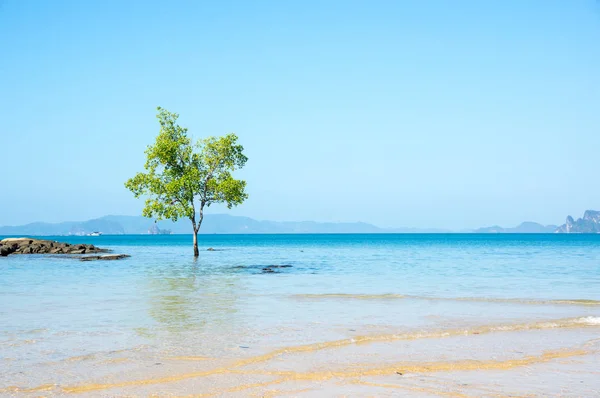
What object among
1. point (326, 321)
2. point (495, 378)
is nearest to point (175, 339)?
point (326, 321)

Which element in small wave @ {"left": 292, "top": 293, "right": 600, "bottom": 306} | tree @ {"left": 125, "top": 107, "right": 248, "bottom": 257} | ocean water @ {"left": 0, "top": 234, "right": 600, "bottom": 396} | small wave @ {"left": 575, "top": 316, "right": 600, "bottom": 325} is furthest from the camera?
tree @ {"left": 125, "top": 107, "right": 248, "bottom": 257}

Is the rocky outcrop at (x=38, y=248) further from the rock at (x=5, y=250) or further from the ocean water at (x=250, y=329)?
the ocean water at (x=250, y=329)

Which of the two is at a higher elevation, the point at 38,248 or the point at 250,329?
the point at 38,248

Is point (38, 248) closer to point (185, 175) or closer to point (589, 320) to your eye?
point (185, 175)

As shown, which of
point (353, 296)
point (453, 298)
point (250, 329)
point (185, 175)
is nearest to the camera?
point (250, 329)

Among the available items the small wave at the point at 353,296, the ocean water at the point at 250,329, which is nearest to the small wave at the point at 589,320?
the ocean water at the point at 250,329

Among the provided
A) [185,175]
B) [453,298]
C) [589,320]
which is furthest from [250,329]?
[185,175]

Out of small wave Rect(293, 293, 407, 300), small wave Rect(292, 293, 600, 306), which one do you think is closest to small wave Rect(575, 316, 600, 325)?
small wave Rect(292, 293, 600, 306)

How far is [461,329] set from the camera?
52.4 ft

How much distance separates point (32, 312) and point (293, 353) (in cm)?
1115

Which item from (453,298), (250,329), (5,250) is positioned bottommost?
(453,298)

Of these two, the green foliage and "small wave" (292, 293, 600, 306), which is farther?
the green foliage

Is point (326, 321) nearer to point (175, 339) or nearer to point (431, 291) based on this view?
point (175, 339)

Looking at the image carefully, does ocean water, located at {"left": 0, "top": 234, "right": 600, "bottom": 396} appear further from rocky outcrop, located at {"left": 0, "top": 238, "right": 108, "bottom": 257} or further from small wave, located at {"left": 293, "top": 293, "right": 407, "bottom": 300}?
rocky outcrop, located at {"left": 0, "top": 238, "right": 108, "bottom": 257}
